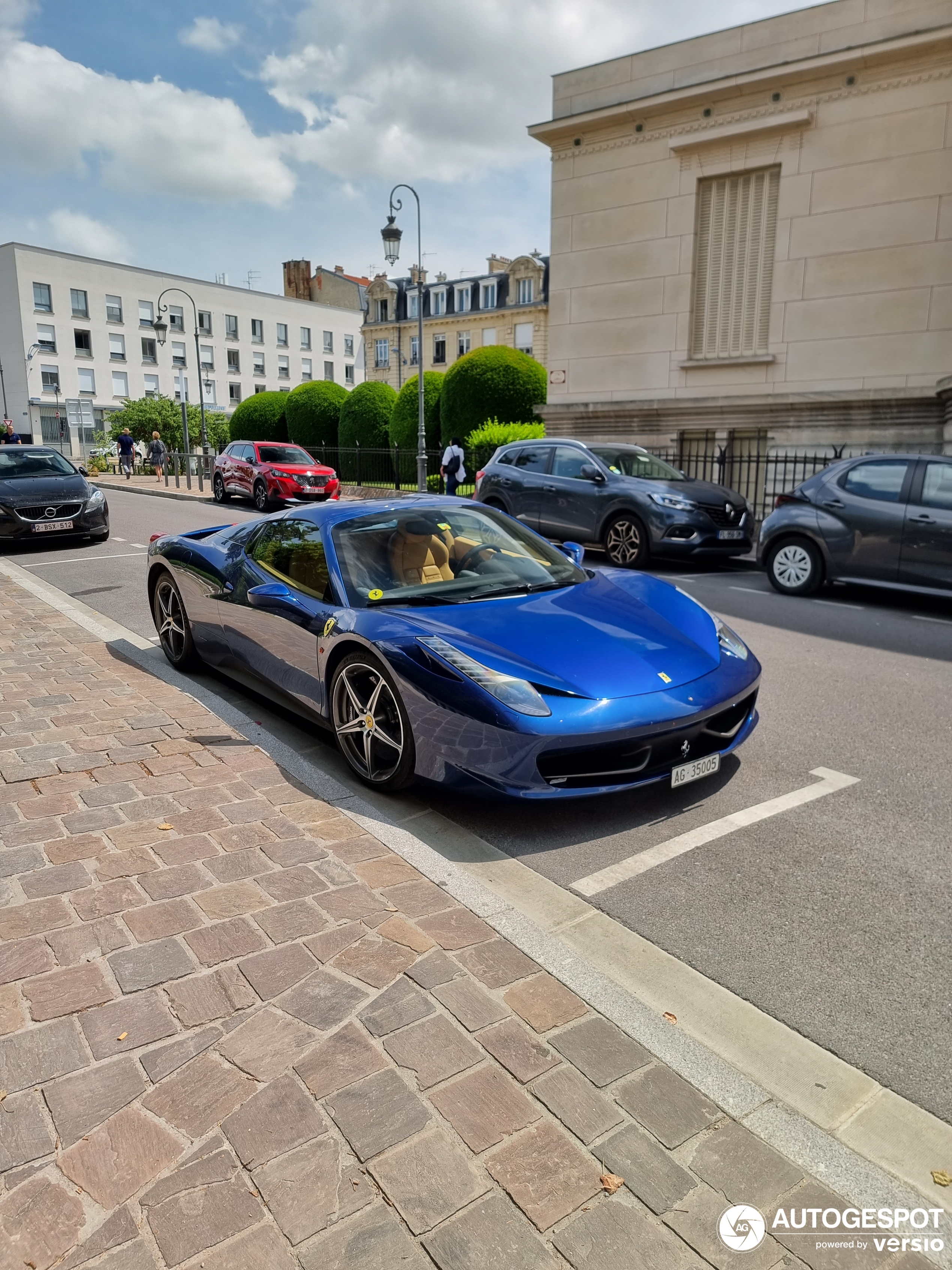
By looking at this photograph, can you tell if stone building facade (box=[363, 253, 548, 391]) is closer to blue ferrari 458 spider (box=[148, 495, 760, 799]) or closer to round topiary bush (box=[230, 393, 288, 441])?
round topiary bush (box=[230, 393, 288, 441])

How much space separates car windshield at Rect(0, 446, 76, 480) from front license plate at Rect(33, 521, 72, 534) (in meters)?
1.03

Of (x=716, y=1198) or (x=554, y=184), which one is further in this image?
(x=554, y=184)

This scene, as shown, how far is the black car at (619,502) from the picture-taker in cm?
1157

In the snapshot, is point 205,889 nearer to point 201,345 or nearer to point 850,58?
point 850,58

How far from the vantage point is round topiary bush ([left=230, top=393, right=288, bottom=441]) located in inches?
1315

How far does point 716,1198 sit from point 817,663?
529 centimetres

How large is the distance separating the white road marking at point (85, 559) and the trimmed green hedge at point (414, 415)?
14.0 m

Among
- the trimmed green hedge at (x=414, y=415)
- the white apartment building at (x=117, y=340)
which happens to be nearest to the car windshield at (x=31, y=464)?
the trimmed green hedge at (x=414, y=415)

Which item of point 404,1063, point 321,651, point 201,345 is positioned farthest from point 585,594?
point 201,345

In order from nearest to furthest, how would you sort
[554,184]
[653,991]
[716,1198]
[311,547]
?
[716,1198] < [653,991] < [311,547] < [554,184]

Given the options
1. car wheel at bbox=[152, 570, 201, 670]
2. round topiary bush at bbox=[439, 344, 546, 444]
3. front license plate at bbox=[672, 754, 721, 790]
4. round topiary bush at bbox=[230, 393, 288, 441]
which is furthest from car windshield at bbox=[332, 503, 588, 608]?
round topiary bush at bbox=[230, 393, 288, 441]

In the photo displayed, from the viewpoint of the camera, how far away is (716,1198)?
1.91 meters

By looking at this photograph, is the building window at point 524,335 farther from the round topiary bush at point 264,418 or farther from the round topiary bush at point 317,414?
the round topiary bush at point 317,414

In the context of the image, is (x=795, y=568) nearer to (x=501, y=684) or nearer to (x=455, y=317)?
(x=501, y=684)
